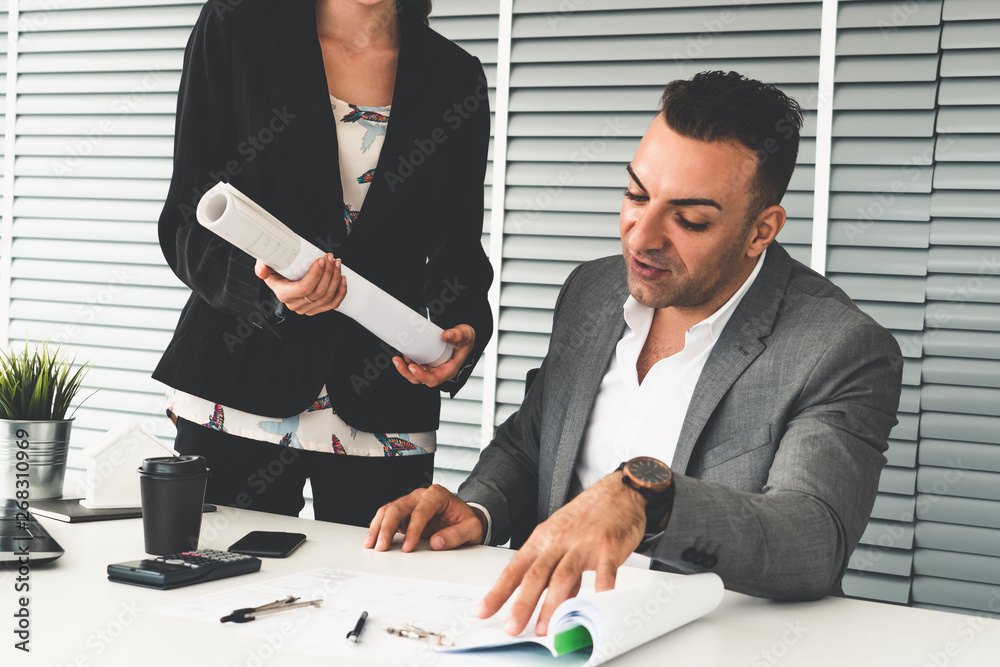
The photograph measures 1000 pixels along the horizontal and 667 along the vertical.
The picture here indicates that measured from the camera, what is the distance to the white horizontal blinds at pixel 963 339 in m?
2.48

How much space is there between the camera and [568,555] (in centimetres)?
103

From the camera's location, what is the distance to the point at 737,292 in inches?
67.3

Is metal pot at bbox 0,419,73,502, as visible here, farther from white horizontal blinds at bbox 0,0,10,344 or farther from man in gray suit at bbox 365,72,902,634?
white horizontal blinds at bbox 0,0,10,344

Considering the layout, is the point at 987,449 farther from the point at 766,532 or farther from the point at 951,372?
the point at 766,532

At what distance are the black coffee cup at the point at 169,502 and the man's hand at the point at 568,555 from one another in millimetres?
513

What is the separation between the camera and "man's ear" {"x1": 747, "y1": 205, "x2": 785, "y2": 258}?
1655mm

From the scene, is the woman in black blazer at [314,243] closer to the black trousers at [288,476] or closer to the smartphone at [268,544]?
the black trousers at [288,476]

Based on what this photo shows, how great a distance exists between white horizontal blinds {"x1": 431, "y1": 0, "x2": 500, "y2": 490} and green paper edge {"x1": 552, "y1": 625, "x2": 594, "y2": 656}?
2090 mm

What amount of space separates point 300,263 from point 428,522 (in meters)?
0.46

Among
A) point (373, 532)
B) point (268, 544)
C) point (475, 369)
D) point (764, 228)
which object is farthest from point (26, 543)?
point (475, 369)

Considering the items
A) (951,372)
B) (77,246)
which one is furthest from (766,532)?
(77,246)

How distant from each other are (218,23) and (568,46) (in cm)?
153

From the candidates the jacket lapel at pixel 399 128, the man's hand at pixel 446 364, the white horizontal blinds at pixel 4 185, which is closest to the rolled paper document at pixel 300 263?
the man's hand at pixel 446 364

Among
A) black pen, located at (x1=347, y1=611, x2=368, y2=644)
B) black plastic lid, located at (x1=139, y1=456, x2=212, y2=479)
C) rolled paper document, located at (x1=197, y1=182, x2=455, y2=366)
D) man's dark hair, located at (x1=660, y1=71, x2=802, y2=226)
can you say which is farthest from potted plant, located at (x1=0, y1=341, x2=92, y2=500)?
man's dark hair, located at (x1=660, y1=71, x2=802, y2=226)
